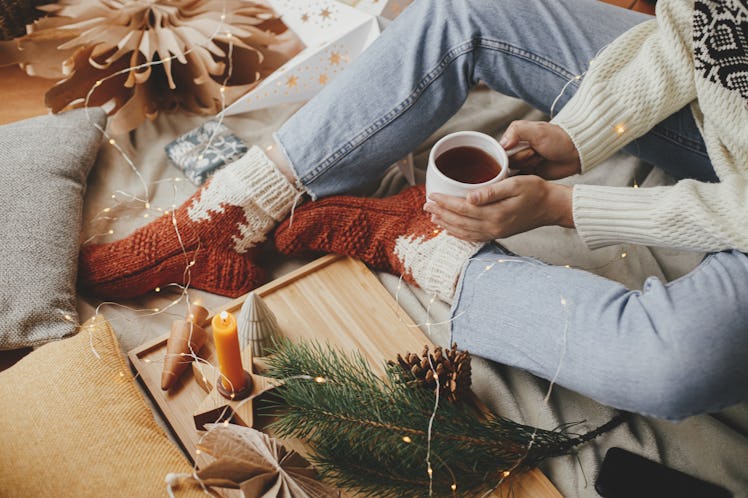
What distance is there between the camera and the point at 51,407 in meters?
0.69

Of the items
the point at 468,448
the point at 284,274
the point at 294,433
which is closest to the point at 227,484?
the point at 294,433

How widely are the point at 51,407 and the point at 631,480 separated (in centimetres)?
71

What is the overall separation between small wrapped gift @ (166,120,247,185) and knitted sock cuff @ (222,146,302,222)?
0.46 feet

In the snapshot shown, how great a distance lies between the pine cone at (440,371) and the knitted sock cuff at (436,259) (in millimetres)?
149

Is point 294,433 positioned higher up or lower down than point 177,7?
lower down

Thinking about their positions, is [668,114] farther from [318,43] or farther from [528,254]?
[318,43]

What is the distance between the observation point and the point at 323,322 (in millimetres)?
912

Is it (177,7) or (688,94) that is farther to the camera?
(177,7)

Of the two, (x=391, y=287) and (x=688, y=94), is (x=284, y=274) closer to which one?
(x=391, y=287)

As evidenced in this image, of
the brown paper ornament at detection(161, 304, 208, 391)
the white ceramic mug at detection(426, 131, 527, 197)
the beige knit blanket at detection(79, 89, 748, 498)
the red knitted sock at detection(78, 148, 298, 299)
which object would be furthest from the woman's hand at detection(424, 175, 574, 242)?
the brown paper ornament at detection(161, 304, 208, 391)

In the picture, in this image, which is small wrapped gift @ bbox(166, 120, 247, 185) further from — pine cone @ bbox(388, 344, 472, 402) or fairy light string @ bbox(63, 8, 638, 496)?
pine cone @ bbox(388, 344, 472, 402)

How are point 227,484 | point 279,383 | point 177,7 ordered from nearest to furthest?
point 227,484 → point 279,383 → point 177,7

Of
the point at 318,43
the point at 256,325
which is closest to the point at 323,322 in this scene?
the point at 256,325

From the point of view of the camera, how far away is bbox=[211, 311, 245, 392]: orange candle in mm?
673
